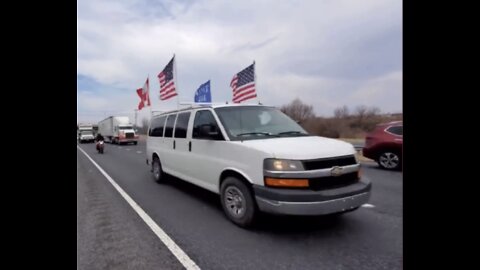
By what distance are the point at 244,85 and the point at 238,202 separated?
424 inches

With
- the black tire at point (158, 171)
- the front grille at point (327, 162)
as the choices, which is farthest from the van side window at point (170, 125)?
the front grille at point (327, 162)

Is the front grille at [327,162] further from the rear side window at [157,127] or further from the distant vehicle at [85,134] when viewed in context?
the distant vehicle at [85,134]

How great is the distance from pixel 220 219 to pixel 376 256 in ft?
7.76

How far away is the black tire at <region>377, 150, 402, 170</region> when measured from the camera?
9.41 metres

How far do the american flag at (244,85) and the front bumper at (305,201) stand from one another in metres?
10.3

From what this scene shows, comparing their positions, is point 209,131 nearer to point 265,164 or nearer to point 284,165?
point 265,164

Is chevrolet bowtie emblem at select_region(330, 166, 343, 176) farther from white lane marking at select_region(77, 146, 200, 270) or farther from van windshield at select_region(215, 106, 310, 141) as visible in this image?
white lane marking at select_region(77, 146, 200, 270)

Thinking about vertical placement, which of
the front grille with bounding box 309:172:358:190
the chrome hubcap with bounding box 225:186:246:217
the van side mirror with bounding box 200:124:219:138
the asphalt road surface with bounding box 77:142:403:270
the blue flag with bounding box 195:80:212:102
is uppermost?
the blue flag with bounding box 195:80:212:102

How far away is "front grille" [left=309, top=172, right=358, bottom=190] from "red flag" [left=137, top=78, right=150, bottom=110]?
16828mm

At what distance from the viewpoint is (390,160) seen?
959cm

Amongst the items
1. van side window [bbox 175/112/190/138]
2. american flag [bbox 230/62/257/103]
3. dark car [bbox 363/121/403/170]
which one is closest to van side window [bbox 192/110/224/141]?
van side window [bbox 175/112/190/138]
